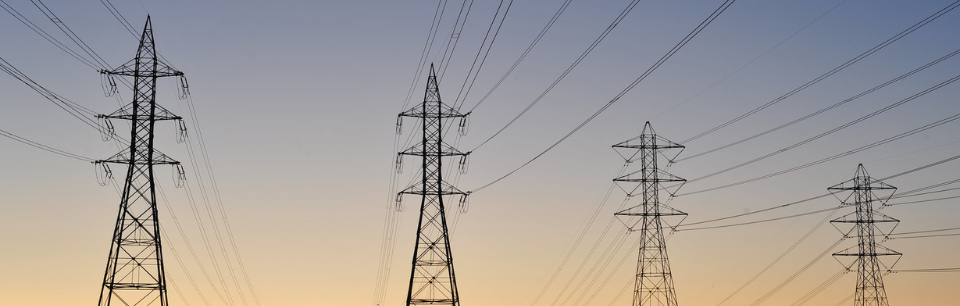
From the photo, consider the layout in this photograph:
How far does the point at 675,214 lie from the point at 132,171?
30414mm

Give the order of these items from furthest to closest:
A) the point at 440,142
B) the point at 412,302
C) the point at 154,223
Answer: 1. the point at 440,142
2. the point at 412,302
3. the point at 154,223

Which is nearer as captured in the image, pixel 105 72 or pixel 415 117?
pixel 105 72

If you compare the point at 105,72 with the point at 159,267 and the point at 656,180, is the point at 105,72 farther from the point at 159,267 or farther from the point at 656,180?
the point at 656,180

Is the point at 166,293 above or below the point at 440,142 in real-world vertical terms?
below

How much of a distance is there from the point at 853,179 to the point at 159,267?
4149 cm

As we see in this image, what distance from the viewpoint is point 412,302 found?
61000 mm

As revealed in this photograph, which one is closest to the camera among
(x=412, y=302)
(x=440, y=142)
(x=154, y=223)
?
(x=154, y=223)

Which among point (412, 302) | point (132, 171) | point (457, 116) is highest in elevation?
point (457, 116)

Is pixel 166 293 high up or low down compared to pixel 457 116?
down

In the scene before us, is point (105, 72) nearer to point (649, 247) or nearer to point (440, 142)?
point (440, 142)

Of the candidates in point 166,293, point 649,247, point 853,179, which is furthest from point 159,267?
point 853,179

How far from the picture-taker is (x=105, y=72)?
57062 millimetres

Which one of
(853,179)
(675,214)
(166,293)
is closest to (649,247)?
(675,214)

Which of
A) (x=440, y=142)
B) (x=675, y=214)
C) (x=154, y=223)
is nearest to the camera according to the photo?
(x=154, y=223)
